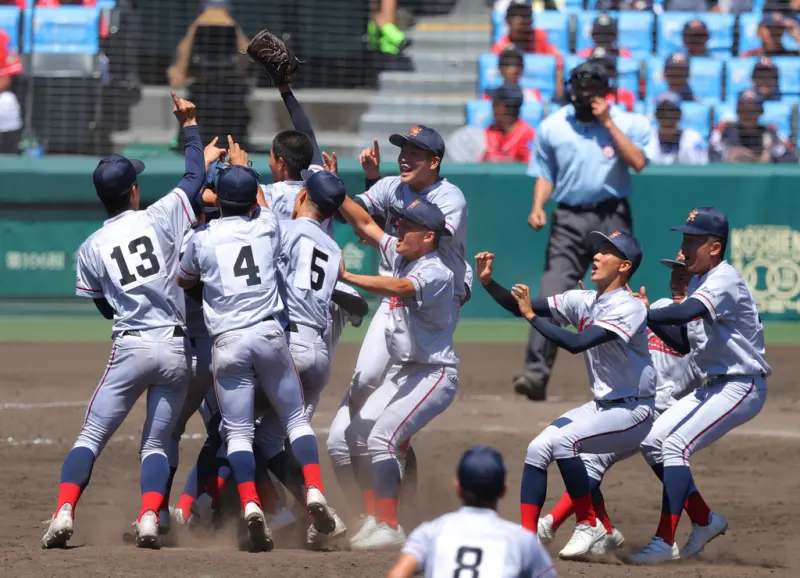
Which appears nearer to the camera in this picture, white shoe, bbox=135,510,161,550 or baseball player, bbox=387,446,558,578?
baseball player, bbox=387,446,558,578

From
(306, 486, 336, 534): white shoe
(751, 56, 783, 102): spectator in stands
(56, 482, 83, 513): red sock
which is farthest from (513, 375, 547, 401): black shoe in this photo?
(751, 56, 783, 102): spectator in stands

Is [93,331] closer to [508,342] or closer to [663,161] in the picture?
[508,342]

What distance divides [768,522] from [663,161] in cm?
632

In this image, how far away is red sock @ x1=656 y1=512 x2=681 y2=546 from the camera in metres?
5.95

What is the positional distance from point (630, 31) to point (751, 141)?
92.6 inches

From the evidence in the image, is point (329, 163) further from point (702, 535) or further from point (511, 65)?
point (511, 65)

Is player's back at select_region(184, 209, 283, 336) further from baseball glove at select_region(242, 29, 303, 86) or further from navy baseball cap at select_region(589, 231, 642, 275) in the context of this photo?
navy baseball cap at select_region(589, 231, 642, 275)

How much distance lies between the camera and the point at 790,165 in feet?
41.8

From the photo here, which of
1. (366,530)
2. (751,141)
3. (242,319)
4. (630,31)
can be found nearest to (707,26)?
(630,31)

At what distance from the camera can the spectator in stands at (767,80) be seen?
535 inches

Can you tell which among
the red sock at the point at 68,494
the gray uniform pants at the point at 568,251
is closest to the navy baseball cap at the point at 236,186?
the red sock at the point at 68,494

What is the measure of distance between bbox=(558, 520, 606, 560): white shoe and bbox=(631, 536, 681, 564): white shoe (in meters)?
0.20

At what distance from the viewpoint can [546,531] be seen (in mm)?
6195

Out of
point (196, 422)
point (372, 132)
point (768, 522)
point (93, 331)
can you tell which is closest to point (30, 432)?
point (196, 422)
